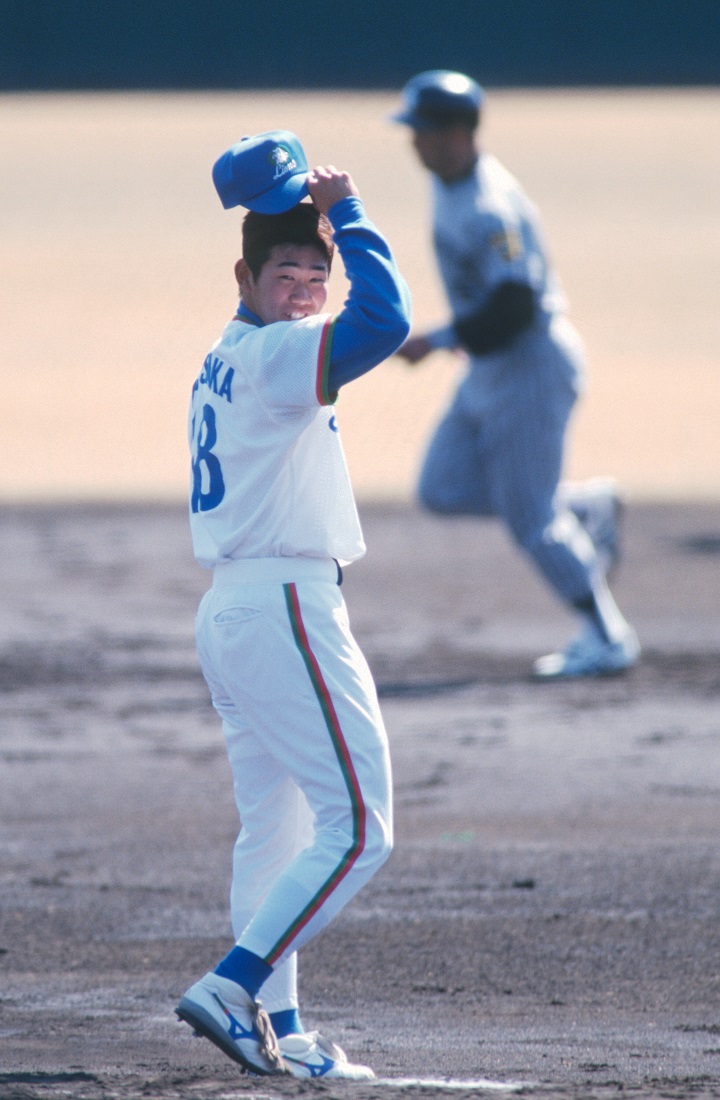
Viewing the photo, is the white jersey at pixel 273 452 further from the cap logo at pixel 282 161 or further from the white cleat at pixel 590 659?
the white cleat at pixel 590 659

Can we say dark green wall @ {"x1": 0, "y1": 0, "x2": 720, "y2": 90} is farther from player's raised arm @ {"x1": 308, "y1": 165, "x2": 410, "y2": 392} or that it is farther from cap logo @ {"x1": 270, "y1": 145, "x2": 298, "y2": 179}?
player's raised arm @ {"x1": 308, "y1": 165, "x2": 410, "y2": 392}

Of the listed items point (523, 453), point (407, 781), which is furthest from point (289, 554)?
point (523, 453)

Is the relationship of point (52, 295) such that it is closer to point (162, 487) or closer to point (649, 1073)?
point (162, 487)

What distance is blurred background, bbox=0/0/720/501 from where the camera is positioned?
1933 centimetres

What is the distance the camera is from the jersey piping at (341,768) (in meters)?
3.30

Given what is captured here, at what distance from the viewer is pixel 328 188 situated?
11.2 ft

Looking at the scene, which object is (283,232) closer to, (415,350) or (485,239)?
(415,350)

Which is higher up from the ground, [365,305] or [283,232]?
[283,232]

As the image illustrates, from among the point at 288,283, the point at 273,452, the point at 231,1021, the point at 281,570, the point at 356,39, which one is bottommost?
the point at 231,1021

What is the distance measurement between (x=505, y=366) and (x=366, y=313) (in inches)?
172

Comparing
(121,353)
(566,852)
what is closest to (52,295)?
(121,353)

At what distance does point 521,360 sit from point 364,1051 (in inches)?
172

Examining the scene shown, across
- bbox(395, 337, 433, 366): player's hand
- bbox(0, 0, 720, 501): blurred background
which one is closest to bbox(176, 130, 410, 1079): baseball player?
bbox(395, 337, 433, 366): player's hand

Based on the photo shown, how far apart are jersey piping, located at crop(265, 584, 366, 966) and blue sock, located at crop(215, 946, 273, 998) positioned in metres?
0.02
